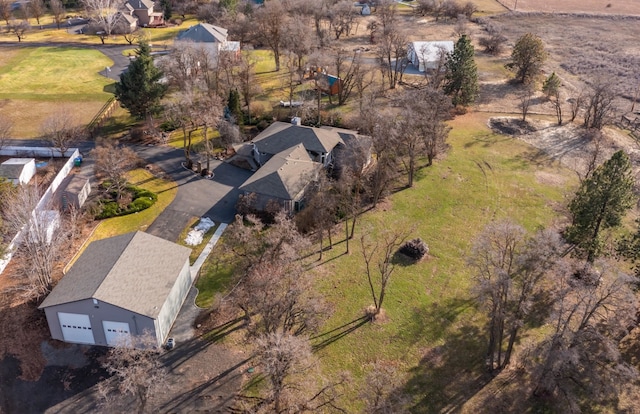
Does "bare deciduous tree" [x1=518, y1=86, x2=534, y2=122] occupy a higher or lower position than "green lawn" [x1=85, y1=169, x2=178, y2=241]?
higher

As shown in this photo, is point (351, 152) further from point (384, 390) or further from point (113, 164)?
point (384, 390)

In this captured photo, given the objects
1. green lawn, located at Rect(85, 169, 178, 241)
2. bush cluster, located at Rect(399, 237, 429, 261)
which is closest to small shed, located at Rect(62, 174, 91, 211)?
green lawn, located at Rect(85, 169, 178, 241)

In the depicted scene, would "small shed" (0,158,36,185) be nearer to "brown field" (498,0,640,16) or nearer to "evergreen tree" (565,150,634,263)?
"evergreen tree" (565,150,634,263)

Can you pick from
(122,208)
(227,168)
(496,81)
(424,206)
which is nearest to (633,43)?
(496,81)

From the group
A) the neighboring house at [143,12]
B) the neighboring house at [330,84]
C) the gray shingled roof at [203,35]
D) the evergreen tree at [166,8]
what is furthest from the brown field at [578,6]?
the neighboring house at [143,12]

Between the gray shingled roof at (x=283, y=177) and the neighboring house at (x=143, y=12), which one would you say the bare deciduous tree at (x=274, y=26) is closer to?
the neighboring house at (x=143, y=12)
